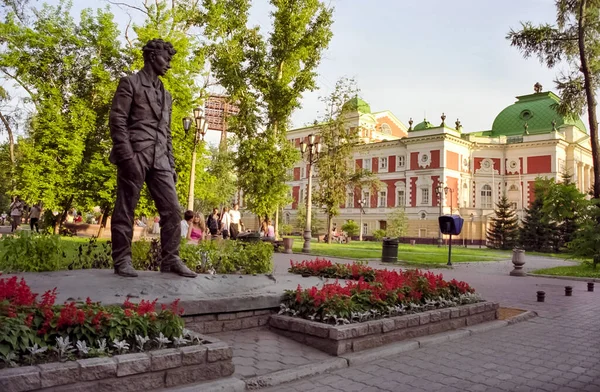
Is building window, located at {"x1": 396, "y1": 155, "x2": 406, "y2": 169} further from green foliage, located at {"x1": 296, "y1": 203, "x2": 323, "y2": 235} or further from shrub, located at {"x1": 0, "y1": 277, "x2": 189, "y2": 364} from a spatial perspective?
shrub, located at {"x1": 0, "y1": 277, "x2": 189, "y2": 364}

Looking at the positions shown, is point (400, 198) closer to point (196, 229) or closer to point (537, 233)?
point (537, 233)

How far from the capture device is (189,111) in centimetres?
2588

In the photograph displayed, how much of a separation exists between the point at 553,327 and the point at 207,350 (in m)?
6.04

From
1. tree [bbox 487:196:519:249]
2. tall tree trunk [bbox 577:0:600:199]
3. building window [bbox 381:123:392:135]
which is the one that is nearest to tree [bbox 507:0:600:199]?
tall tree trunk [bbox 577:0:600:199]

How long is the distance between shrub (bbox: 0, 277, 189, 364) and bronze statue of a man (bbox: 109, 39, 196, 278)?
1.89 meters

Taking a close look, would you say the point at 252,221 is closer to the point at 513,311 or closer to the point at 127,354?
the point at 513,311

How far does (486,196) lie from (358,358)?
5691cm

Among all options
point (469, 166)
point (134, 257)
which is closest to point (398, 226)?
point (469, 166)

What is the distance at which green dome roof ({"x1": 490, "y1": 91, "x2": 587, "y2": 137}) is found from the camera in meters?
58.0

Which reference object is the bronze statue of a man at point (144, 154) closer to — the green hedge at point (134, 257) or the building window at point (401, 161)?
the green hedge at point (134, 257)

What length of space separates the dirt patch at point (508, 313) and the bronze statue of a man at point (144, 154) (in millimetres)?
5331

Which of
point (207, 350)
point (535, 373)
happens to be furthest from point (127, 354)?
point (535, 373)

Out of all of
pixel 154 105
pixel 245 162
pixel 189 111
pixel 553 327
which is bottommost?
pixel 553 327

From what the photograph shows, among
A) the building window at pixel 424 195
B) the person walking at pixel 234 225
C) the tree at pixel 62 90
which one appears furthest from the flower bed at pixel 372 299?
the building window at pixel 424 195
